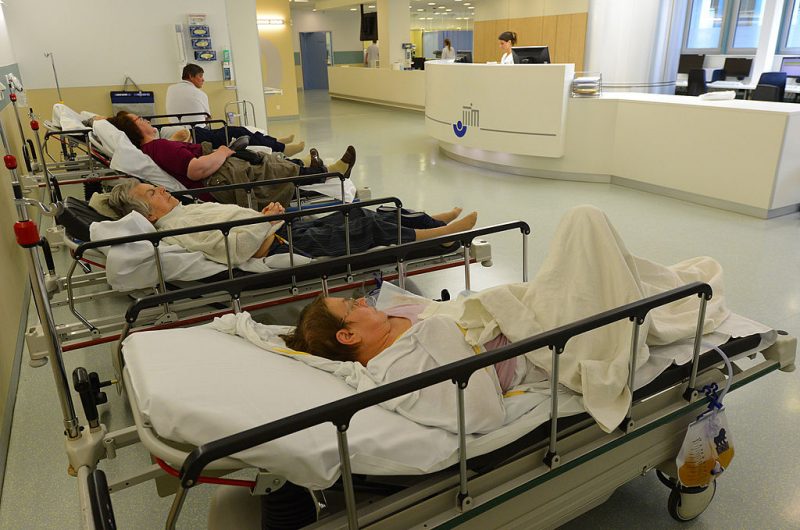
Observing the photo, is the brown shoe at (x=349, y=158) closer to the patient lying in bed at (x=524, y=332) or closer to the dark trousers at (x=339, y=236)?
the dark trousers at (x=339, y=236)

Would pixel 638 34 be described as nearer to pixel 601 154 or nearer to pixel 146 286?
pixel 601 154

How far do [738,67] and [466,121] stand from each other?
5491 mm

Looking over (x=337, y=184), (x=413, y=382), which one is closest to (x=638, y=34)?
(x=337, y=184)

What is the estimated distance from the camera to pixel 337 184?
176 inches

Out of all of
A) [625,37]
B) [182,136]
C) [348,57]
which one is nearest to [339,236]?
[182,136]

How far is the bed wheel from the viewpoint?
1.82 meters

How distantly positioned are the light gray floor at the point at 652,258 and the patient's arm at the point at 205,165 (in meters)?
1.10

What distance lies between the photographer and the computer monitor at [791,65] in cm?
920

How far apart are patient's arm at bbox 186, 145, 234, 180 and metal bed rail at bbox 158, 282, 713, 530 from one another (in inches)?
Result: 126

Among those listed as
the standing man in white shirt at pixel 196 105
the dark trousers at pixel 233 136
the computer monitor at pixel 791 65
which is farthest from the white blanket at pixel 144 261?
the computer monitor at pixel 791 65

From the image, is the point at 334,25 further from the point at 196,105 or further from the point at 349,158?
the point at 349,158

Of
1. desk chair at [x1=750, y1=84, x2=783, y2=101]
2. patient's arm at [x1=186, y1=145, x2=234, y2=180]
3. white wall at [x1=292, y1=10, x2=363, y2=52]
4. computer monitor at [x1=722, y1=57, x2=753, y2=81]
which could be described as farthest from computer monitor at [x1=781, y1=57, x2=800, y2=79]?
white wall at [x1=292, y1=10, x2=363, y2=52]

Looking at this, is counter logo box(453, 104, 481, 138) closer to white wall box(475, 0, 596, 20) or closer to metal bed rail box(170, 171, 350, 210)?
metal bed rail box(170, 171, 350, 210)

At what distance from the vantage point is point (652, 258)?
4.19 m
